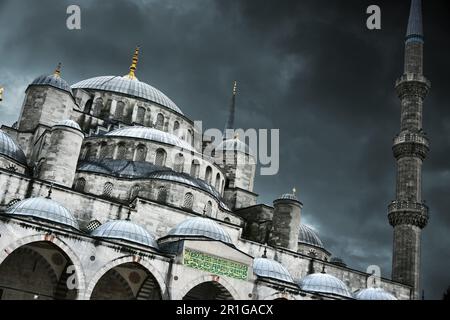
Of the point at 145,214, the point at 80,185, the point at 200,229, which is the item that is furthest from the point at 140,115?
the point at 200,229

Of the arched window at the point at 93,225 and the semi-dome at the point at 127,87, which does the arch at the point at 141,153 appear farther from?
the semi-dome at the point at 127,87

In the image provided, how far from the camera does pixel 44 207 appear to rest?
15461 millimetres

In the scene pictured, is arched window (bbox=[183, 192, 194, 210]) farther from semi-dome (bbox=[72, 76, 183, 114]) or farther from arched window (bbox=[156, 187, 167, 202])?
semi-dome (bbox=[72, 76, 183, 114])

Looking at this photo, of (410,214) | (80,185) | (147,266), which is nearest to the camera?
(147,266)

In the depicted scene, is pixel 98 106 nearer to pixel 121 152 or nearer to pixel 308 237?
pixel 121 152

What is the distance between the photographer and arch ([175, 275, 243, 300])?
15992 millimetres

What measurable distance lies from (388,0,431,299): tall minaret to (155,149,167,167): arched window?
10.4m

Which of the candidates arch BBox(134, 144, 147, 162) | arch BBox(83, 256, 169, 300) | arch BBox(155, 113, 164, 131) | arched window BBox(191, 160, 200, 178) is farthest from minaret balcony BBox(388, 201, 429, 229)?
arch BBox(83, 256, 169, 300)

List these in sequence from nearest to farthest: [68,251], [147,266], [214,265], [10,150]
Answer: [68,251] → [147,266] → [214,265] → [10,150]

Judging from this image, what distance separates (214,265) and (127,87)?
41.6 ft

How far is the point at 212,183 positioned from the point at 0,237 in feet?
32.4

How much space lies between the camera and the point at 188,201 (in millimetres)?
19859
